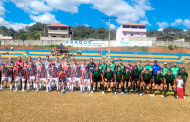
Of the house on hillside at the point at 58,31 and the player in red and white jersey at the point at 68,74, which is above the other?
the house on hillside at the point at 58,31

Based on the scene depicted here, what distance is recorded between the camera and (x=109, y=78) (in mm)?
8250

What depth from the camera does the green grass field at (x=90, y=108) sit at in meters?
4.97

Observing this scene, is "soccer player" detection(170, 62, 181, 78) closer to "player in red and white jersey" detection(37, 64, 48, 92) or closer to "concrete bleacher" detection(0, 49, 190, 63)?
"player in red and white jersey" detection(37, 64, 48, 92)

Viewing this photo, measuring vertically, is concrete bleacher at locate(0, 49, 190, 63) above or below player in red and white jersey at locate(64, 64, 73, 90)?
above

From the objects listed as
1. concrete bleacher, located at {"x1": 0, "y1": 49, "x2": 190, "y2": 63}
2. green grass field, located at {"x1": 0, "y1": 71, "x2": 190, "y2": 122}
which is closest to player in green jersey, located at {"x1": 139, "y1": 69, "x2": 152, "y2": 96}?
green grass field, located at {"x1": 0, "y1": 71, "x2": 190, "y2": 122}

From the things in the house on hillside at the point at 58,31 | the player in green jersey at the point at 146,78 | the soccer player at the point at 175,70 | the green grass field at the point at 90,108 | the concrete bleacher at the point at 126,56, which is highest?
the house on hillside at the point at 58,31

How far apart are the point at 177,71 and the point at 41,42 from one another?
33706mm

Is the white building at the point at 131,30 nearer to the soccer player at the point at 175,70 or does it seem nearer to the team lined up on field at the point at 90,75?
the soccer player at the point at 175,70

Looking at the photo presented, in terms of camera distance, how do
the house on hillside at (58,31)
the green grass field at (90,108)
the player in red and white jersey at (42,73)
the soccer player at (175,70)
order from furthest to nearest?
the house on hillside at (58,31) → the player in red and white jersey at (42,73) → the soccer player at (175,70) → the green grass field at (90,108)

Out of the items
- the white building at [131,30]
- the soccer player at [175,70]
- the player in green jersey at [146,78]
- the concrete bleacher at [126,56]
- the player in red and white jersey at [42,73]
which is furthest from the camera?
the white building at [131,30]

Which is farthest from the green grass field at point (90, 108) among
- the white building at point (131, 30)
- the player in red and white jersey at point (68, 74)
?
the white building at point (131, 30)

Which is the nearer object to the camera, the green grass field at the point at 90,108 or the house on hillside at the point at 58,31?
the green grass field at the point at 90,108

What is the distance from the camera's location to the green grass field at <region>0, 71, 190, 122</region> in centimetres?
A: 497

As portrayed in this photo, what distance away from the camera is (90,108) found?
582 cm
